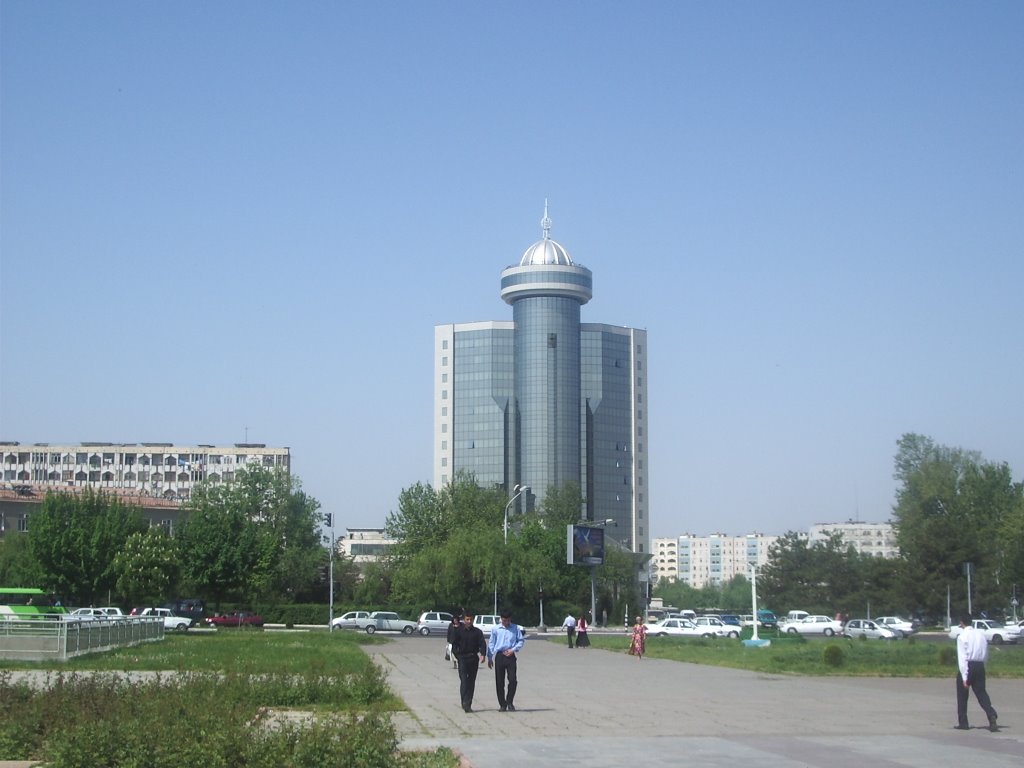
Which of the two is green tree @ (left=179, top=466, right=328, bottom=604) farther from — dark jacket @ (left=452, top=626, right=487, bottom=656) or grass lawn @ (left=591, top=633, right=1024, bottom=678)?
dark jacket @ (left=452, top=626, right=487, bottom=656)

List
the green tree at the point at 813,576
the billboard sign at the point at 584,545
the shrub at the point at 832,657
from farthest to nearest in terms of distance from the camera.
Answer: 1. the green tree at the point at 813,576
2. the billboard sign at the point at 584,545
3. the shrub at the point at 832,657

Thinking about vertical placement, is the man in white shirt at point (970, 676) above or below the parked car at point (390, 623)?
above

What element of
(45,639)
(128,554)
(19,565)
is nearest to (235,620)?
(19,565)

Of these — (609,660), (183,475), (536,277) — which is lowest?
(609,660)

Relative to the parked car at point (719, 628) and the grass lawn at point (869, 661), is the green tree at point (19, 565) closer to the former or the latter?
the parked car at point (719, 628)

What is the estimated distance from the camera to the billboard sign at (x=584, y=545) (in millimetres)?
74625

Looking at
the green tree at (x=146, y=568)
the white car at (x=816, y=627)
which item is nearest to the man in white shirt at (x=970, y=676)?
the green tree at (x=146, y=568)

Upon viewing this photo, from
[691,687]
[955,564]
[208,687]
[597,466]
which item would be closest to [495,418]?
[597,466]

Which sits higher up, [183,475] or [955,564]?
[183,475]

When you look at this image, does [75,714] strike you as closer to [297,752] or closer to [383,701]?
[297,752]

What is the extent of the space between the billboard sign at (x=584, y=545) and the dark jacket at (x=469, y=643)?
55.2 meters

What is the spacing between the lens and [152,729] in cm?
1123

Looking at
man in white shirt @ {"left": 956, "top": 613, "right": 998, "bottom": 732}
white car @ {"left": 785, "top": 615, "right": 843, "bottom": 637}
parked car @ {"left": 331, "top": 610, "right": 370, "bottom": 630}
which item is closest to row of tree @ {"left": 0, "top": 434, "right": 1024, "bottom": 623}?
parked car @ {"left": 331, "top": 610, "right": 370, "bottom": 630}

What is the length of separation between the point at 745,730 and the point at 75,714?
346 inches
